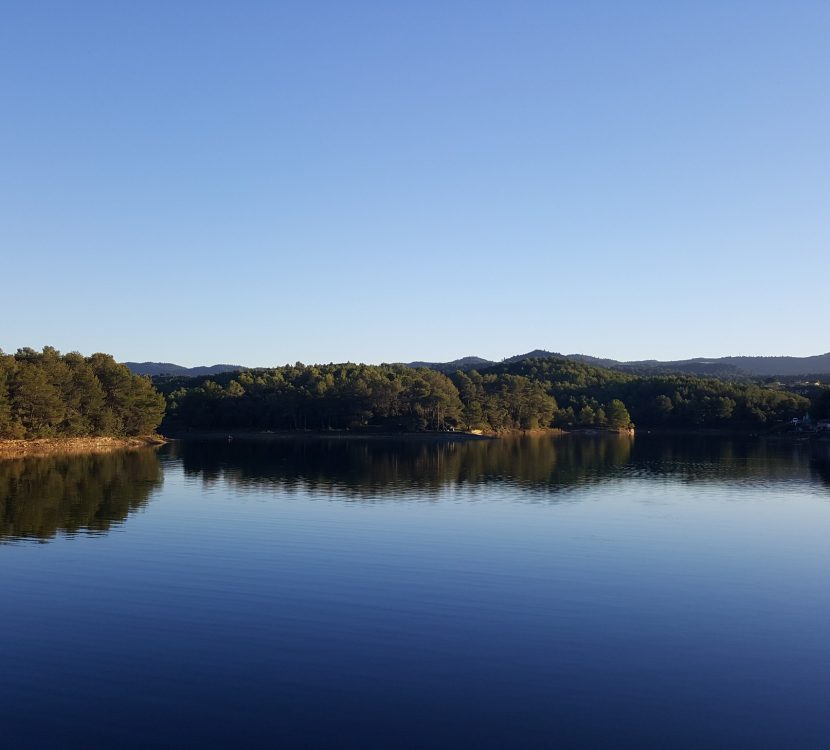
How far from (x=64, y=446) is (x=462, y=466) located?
43.2 metres

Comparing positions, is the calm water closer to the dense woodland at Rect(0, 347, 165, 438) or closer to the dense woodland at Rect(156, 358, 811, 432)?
the dense woodland at Rect(0, 347, 165, 438)

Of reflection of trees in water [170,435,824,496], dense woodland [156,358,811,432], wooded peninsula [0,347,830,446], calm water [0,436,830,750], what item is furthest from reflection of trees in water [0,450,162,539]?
dense woodland [156,358,811,432]

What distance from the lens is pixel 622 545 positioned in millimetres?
32312

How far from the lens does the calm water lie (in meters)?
14.0

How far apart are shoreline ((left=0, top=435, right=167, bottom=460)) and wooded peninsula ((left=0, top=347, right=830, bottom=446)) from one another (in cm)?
79

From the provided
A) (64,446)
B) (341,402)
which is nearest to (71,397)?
(64,446)

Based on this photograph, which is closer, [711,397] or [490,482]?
[490,482]

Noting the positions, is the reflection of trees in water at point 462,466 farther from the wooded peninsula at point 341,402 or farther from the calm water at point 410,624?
the calm water at point 410,624

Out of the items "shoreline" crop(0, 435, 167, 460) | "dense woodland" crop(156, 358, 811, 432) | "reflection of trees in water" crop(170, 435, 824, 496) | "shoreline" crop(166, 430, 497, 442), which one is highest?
"dense woodland" crop(156, 358, 811, 432)

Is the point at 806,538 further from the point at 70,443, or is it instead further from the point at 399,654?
the point at 70,443

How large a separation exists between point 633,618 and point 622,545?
1167 cm

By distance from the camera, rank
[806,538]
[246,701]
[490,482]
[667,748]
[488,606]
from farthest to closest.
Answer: [490,482] → [806,538] → [488,606] → [246,701] → [667,748]

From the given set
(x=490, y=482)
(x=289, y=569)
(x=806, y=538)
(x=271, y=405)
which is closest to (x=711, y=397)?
(x=271, y=405)

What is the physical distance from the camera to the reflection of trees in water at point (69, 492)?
3559 cm
